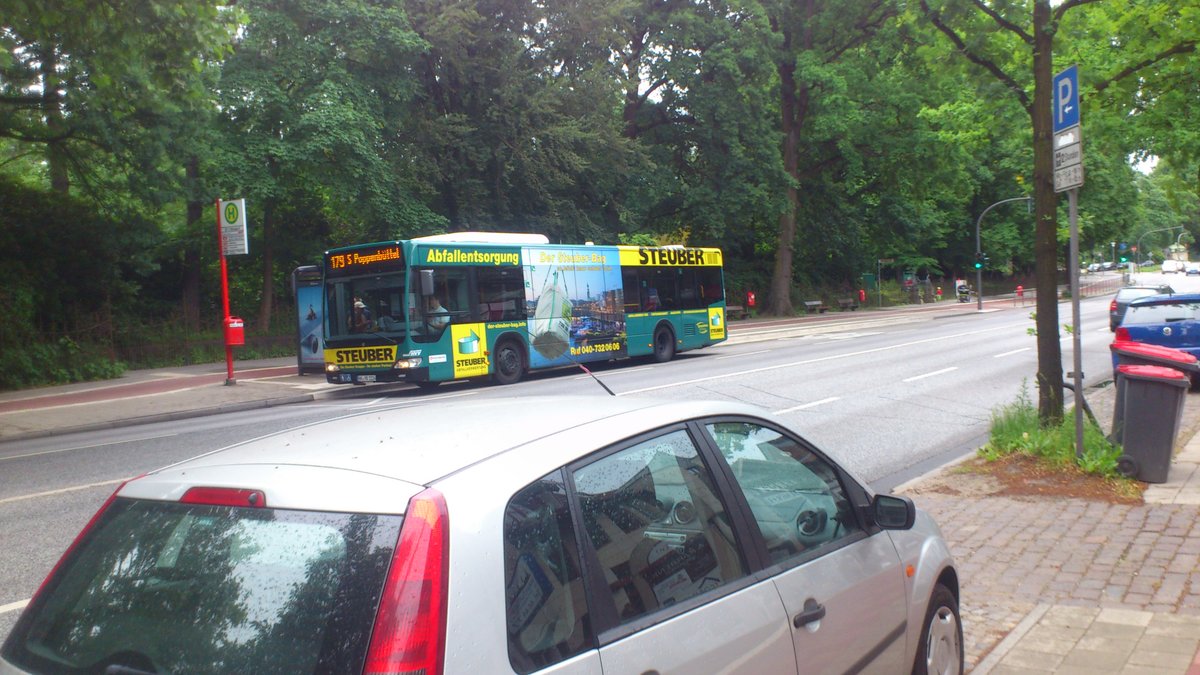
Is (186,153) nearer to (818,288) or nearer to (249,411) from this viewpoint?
(249,411)

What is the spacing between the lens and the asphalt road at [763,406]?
844 centimetres

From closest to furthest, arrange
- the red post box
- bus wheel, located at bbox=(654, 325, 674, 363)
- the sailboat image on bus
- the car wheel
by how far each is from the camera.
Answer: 1. the car wheel
2. the red post box
3. the sailboat image on bus
4. bus wheel, located at bbox=(654, 325, 674, 363)

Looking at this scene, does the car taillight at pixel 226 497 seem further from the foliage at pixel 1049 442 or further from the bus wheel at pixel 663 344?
the bus wheel at pixel 663 344

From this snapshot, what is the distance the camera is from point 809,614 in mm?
3131

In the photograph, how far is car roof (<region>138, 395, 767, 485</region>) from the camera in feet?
8.09

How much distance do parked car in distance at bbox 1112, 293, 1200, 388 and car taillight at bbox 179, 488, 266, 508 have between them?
51.1 ft

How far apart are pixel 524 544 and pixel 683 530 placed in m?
0.73

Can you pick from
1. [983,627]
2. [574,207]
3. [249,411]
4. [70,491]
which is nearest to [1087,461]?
[983,627]

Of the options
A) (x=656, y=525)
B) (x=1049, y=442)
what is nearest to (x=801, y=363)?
(x=1049, y=442)

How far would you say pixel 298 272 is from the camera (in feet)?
72.7

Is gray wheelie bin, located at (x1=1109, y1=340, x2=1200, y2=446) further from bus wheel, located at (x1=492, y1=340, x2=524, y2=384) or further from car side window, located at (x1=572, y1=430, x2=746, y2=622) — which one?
bus wheel, located at (x1=492, y1=340, x2=524, y2=384)

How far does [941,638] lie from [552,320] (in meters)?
18.3

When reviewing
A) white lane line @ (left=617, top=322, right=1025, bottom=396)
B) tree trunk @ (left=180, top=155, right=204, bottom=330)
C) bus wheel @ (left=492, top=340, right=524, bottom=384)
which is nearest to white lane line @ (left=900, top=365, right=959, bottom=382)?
white lane line @ (left=617, top=322, right=1025, bottom=396)

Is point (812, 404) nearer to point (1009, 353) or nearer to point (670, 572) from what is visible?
point (1009, 353)
